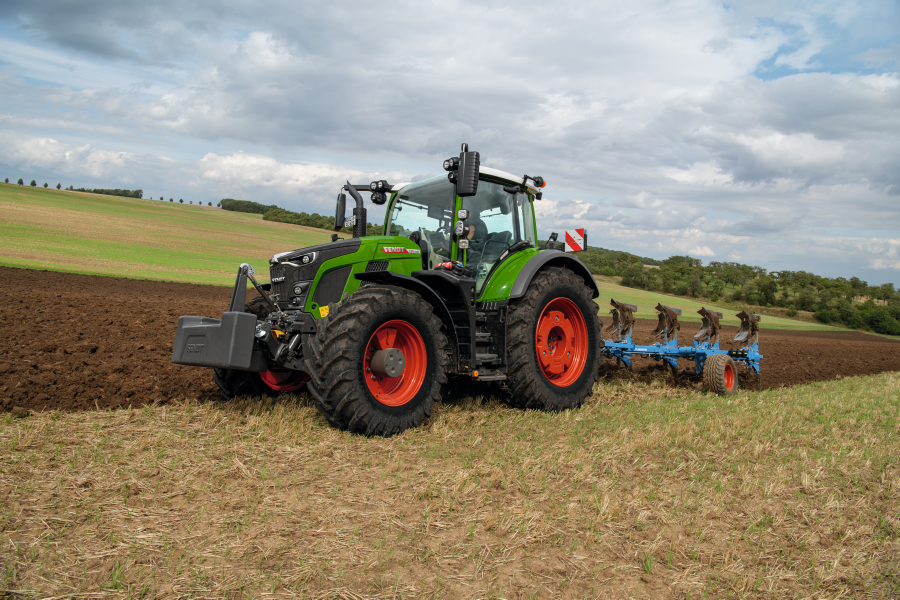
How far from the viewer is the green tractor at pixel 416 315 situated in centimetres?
421

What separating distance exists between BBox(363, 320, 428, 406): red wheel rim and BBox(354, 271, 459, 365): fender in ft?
1.19

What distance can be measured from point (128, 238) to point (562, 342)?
1231 inches

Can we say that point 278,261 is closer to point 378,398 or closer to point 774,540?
point 378,398

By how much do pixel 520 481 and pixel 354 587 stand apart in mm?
1571

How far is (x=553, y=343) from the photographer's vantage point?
6.21 m

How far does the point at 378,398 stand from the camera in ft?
14.9

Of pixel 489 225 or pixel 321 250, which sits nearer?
pixel 321 250

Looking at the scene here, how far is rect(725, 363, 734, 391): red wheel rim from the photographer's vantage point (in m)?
7.91

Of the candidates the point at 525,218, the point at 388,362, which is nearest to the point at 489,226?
the point at 525,218

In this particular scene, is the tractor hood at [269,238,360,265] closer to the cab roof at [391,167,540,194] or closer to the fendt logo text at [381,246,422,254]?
the fendt logo text at [381,246,422,254]

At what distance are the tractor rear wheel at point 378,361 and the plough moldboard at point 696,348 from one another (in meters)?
3.59

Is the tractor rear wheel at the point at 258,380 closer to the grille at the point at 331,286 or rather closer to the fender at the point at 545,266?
the grille at the point at 331,286

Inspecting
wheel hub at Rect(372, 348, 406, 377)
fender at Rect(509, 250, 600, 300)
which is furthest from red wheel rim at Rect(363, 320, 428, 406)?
fender at Rect(509, 250, 600, 300)

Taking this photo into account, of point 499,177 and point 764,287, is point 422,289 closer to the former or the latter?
point 499,177
